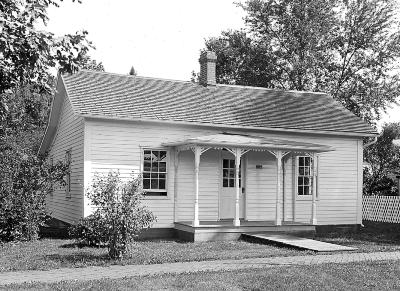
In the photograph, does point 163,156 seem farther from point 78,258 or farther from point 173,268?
point 173,268

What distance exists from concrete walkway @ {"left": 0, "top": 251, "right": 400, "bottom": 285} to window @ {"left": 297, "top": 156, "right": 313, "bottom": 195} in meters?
6.62

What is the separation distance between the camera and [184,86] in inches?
866

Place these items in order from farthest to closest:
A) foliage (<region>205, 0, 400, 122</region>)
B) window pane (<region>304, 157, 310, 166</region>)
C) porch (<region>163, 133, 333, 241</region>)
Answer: foliage (<region>205, 0, 400, 122</region>)
window pane (<region>304, 157, 310, 166</region>)
porch (<region>163, 133, 333, 241</region>)

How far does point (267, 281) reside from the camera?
1030 cm

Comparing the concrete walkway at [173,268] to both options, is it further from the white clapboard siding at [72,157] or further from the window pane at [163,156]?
the white clapboard siding at [72,157]

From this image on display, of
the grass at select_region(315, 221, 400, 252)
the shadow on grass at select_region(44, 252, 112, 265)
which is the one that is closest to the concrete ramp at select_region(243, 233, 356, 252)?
the grass at select_region(315, 221, 400, 252)

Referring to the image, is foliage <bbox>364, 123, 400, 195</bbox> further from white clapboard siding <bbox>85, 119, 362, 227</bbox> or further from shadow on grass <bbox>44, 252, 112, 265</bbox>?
shadow on grass <bbox>44, 252, 112, 265</bbox>

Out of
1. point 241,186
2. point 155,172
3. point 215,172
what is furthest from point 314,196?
point 155,172

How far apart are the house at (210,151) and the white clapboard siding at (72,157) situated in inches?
1.7

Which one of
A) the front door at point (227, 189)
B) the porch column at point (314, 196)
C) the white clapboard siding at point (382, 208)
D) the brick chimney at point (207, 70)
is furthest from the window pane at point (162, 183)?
the white clapboard siding at point (382, 208)

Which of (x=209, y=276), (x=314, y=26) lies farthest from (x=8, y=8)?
(x=314, y=26)

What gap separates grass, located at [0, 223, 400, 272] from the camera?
1220 centimetres

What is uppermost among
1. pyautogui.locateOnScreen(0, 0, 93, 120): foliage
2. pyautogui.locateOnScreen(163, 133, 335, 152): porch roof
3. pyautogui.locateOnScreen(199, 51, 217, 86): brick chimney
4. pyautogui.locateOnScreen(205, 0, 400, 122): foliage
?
pyautogui.locateOnScreen(205, 0, 400, 122): foliage

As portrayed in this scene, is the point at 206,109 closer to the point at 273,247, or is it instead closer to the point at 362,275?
the point at 273,247
